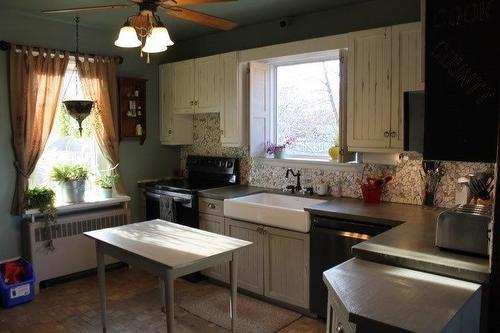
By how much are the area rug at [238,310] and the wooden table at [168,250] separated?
0.47m

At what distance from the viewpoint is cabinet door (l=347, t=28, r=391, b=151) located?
309cm

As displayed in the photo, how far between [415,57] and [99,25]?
3.07m

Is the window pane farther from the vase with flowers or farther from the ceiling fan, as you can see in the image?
the ceiling fan

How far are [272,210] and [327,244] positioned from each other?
546 mm

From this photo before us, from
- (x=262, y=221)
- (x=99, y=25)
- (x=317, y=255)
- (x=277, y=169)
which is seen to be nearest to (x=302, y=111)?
(x=277, y=169)

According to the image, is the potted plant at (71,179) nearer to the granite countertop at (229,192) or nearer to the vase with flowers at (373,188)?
the granite countertop at (229,192)

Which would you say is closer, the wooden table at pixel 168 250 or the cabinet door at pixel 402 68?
the wooden table at pixel 168 250

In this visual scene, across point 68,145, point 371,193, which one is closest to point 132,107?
point 68,145

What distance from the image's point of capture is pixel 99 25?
4.20 metres

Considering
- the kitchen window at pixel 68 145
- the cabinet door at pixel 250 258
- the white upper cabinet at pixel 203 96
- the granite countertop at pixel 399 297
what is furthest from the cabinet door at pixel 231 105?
the granite countertop at pixel 399 297

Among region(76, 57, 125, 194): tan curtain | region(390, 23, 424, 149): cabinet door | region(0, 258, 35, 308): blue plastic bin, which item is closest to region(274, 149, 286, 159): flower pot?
region(390, 23, 424, 149): cabinet door

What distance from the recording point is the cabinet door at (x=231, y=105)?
407cm

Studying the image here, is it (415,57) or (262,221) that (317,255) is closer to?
(262,221)

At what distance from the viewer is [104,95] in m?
4.32
